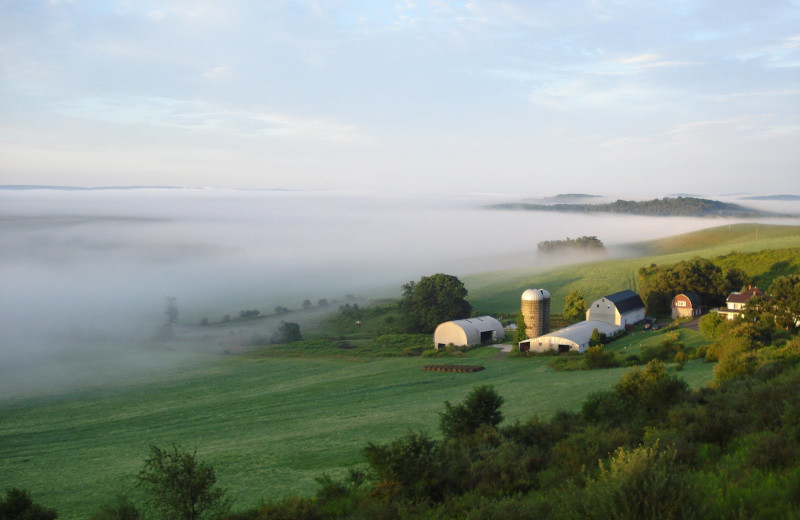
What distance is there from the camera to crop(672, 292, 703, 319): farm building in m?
60.9

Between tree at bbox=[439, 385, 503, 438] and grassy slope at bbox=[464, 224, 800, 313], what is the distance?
53.1 meters

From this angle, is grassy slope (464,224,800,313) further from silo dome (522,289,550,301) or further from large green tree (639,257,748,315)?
silo dome (522,289,550,301)

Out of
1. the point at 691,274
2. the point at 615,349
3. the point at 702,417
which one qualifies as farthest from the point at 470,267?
the point at 702,417

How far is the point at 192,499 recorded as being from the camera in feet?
49.5

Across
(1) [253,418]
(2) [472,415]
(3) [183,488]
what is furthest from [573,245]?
(3) [183,488]

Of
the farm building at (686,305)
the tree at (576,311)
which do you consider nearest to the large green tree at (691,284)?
the farm building at (686,305)

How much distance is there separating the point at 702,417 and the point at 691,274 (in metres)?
54.6

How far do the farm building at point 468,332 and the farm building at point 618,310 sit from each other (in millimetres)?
9329

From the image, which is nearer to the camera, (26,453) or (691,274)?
(26,453)

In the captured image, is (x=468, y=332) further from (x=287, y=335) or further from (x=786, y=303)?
(x=786, y=303)

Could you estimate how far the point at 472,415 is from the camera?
21.8 metres

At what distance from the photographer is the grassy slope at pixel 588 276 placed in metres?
79.7

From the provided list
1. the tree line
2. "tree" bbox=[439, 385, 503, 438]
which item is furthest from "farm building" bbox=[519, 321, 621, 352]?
the tree line

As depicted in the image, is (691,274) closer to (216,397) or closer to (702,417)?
(216,397)
